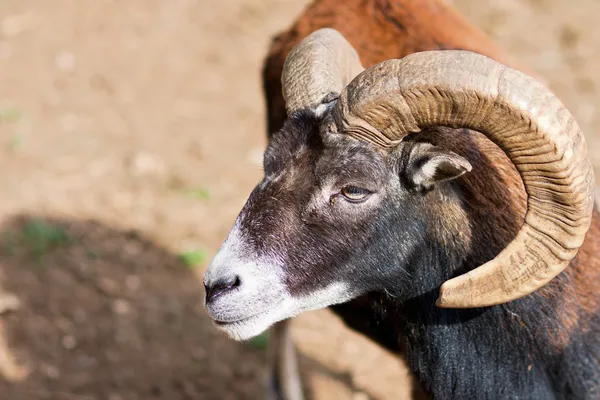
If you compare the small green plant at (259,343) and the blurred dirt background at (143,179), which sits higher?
the blurred dirt background at (143,179)

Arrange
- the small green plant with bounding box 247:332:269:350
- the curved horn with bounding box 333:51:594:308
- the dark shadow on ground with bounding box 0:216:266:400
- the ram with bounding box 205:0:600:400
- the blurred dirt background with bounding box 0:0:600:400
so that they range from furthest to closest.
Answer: the small green plant with bounding box 247:332:269:350 < the blurred dirt background with bounding box 0:0:600:400 < the dark shadow on ground with bounding box 0:216:266:400 < the ram with bounding box 205:0:600:400 < the curved horn with bounding box 333:51:594:308

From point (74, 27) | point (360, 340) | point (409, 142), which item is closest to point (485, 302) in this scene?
point (409, 142)

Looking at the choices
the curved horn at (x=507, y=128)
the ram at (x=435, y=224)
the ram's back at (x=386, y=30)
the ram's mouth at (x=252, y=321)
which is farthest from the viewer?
the ram's back at (x=386, y=30)

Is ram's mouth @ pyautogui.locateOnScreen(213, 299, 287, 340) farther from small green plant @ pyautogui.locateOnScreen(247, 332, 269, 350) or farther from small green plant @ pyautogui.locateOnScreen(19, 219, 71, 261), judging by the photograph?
small green plant @ pyautogui.locateOnScreen(19, 219, 71, 261)

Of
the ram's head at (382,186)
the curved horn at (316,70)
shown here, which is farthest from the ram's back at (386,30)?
the ram's head at (382,186)

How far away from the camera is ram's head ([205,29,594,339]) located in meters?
3.33

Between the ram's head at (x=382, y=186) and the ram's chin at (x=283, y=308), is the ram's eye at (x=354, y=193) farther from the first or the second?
the ram's chin at (x=283, y=308)

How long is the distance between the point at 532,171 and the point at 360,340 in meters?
4.34

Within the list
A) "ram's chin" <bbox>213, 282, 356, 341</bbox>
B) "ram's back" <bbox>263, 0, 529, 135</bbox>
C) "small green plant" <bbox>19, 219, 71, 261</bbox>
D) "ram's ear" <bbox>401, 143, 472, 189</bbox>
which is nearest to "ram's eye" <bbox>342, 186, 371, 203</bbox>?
"ram's ear" <bbox>401, 143, 472, 189</bbox>

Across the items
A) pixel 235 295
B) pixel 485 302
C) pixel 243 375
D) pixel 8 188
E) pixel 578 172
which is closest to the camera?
pixel 578 172

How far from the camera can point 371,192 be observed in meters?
3.83

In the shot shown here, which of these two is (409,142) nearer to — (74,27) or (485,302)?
(485,302)

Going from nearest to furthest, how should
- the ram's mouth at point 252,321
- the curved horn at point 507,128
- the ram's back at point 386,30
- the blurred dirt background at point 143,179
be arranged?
the curved horn at point 507,128, the ram's mouth at point 252,321, the ram's back at point 386,30, the blurred dirt background at point 143,179

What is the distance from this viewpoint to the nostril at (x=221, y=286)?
3.78 metres
